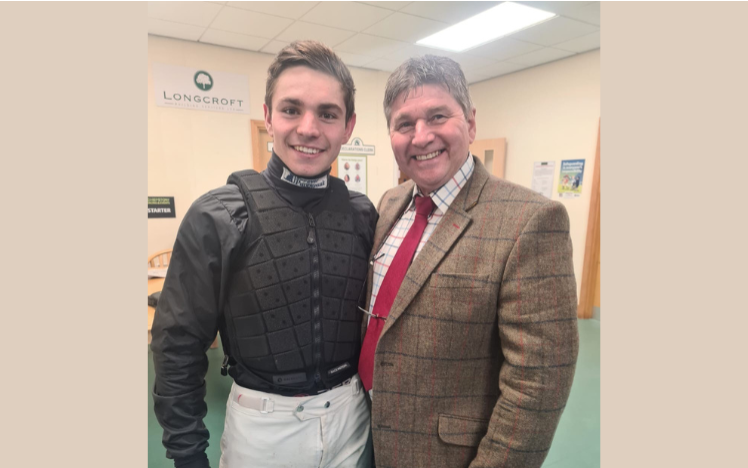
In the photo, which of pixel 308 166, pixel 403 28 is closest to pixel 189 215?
pixel 308 166

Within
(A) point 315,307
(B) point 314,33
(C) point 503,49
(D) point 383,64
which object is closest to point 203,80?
(B) point 314,33

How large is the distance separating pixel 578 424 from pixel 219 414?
2.48m

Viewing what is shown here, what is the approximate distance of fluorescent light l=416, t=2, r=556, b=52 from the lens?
10.3 feet

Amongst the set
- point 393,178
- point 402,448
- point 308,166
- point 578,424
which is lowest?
point 578,424

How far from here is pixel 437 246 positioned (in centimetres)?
104

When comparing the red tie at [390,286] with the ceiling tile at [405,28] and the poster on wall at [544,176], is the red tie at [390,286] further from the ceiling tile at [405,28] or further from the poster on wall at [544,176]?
the poster on wall at [544,176]

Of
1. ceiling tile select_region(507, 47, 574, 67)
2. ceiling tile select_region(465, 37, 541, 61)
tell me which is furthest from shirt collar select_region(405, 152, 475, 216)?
ceiling tile select_region(507, 47, 574, 67)

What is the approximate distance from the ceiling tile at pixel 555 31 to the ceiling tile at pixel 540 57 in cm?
25

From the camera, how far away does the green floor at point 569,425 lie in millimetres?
2254

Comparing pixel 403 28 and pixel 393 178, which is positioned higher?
pixel 403 28

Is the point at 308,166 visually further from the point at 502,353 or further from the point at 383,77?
the point at 383,77

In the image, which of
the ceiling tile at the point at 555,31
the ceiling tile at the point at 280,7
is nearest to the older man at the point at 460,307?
the ceiling tile at the point at 280,7

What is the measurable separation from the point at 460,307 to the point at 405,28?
3226mm

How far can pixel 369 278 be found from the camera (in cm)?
122
